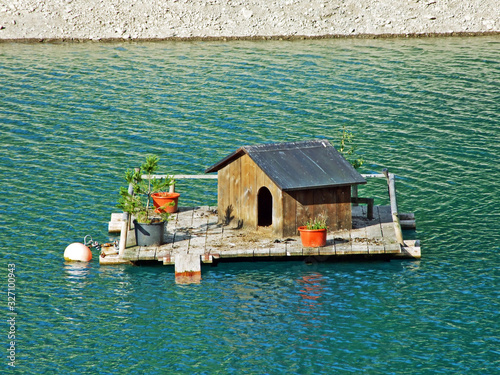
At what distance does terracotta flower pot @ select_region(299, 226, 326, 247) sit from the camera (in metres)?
21.9

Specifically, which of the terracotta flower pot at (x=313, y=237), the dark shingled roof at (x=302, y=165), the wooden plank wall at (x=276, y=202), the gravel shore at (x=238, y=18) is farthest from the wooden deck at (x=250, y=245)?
the gravel shore at (x=238, y=18)

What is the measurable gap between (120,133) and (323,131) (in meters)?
9.36

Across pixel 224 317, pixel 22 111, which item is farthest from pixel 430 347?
pixel 22 111

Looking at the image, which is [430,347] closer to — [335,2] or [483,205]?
[483,205]

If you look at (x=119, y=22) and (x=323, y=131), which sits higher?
(x=119, y=22)

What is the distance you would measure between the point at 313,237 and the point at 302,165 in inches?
89.4

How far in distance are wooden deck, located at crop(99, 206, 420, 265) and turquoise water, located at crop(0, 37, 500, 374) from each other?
526mm

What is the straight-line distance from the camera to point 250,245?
22328 mm

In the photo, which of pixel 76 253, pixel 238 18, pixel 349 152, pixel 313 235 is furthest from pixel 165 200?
pixel 238 18

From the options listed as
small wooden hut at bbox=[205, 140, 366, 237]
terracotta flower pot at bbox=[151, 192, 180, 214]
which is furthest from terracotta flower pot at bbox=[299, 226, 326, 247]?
terracotta flower pot at bbox=[151, 192, 180, 214]

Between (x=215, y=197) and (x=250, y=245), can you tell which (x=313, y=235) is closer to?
(x=250, y=245)

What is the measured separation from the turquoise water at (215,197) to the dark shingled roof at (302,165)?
2.36 meters

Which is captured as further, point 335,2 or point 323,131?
point 335,2

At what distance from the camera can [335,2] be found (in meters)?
61.3
